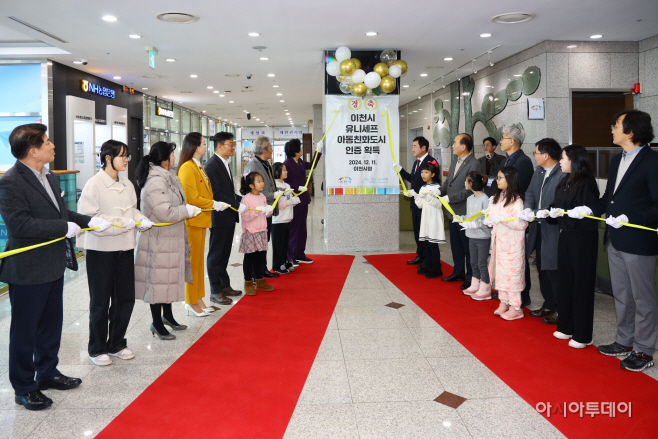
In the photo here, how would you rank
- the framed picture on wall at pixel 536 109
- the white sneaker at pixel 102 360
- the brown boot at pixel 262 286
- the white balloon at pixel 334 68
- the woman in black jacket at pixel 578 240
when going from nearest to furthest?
1. the white sneaker at pixel 102 360
2. the woman in black jacket at pixel 578 240
3. the brown boot at pixel 262 286
4. the white balloon at pixel 334 68
5. the framed picture on wall at pixel 536 109

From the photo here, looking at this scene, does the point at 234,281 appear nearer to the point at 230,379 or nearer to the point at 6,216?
the point at 230,379

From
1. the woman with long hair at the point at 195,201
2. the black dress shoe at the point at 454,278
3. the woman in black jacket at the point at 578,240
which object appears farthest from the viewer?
the black dress shoe at the point at 454,278

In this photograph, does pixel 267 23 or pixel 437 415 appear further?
pixel 267 23

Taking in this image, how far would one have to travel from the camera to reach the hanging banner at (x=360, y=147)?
7.90 meters

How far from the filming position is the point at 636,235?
133 inches

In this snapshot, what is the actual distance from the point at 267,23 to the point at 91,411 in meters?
5.36

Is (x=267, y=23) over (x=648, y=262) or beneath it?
over

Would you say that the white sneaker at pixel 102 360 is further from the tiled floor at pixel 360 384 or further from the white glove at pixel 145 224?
the white glove at pixel 145 224

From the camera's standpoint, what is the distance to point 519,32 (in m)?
7.16

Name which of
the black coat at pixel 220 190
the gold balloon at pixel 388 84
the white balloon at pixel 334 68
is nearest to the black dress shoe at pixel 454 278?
the black coat at pixel 220 190

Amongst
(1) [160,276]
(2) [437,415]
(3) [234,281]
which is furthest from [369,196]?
(2) [437,415]

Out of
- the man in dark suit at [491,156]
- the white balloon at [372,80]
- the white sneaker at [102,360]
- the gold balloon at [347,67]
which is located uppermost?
the gold balloon at [347,67]

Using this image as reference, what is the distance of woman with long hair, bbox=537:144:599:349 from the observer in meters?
3.75

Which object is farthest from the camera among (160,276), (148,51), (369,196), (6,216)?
(148,51)
